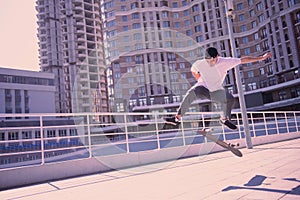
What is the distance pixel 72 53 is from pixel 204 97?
265ft

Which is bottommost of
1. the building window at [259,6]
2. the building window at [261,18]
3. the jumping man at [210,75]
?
the jumping man at [210,75]

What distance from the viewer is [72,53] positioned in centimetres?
8031

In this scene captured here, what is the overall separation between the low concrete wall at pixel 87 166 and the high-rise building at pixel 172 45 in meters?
46.5

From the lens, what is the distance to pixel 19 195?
3.75m

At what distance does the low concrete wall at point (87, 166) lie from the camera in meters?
4.69

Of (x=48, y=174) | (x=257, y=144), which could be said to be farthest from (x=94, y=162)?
(x=257, y=144)

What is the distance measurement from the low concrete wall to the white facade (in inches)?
2074

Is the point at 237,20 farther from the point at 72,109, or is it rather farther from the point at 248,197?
the point at 248,197

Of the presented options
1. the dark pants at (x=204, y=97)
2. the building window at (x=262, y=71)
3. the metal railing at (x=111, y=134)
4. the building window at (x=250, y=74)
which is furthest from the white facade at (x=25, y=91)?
the dark pants at (x=204, y=97)

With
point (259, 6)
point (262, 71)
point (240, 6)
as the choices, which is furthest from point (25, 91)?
point (259, 6)

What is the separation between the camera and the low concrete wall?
4688mm

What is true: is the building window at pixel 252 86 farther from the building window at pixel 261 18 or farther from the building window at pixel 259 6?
the building window at pixel 259 6

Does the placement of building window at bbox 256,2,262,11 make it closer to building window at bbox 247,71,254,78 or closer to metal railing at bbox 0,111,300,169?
building window at bbox 247,71,254,78

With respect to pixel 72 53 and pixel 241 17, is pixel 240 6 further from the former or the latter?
pixel 72 53
